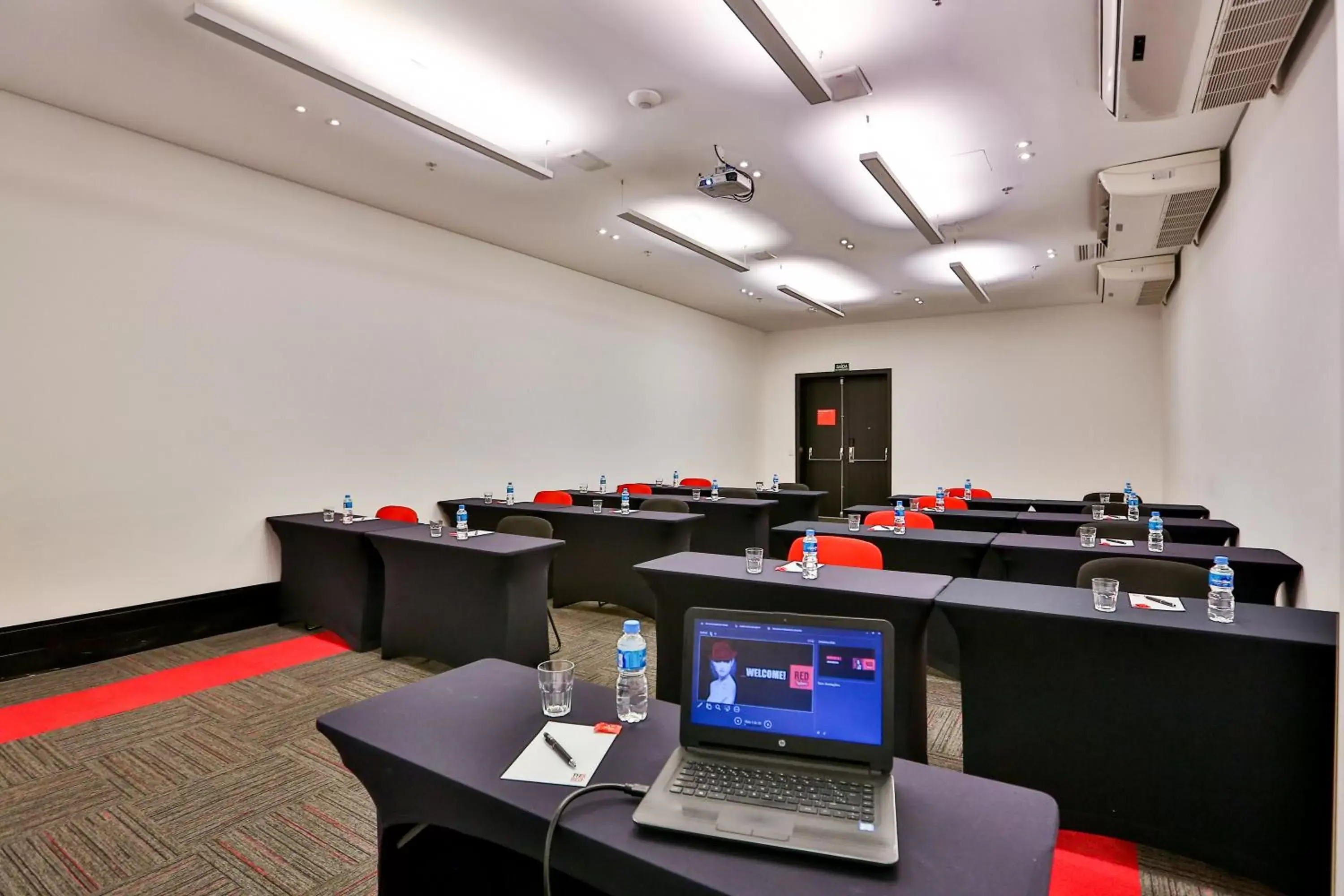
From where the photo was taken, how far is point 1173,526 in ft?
13.1

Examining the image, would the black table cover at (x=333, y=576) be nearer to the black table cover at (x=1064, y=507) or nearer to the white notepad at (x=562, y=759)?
the white notepad at (x=562, y=759)

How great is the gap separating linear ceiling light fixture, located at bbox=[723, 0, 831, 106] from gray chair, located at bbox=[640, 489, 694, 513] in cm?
315

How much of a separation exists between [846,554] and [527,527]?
215 centimetres

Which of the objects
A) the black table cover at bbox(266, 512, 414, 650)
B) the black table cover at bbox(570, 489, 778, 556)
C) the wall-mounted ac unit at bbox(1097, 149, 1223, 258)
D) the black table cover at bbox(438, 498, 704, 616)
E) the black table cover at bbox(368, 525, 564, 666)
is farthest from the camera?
the black table cover at bbox(570, 489, 778, 556)

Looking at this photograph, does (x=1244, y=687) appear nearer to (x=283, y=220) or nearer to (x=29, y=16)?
(x=29, y=16)

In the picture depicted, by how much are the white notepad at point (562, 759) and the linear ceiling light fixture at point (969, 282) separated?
249 inches

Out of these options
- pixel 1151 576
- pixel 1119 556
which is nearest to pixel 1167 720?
pixel 1151 576

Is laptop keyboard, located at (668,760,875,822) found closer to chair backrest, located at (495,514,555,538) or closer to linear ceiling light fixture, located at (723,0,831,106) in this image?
linear ceiling light fixture, located at (723,0,831,106)

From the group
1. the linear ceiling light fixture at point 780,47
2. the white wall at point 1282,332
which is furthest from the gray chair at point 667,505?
the white wall at point 1282,332

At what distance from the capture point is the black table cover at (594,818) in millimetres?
909

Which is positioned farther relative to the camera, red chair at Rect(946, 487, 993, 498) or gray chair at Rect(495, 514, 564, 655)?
red chair at Rect(946, 487, 993, 498)

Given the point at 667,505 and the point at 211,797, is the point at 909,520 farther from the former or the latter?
the point at 211,797

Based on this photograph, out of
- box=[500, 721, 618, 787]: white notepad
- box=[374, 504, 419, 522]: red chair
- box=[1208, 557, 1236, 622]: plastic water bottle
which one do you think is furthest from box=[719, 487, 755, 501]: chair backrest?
box=[500, 721, 618, 787]: white notepad

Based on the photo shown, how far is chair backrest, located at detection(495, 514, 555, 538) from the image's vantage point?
4230 mm
